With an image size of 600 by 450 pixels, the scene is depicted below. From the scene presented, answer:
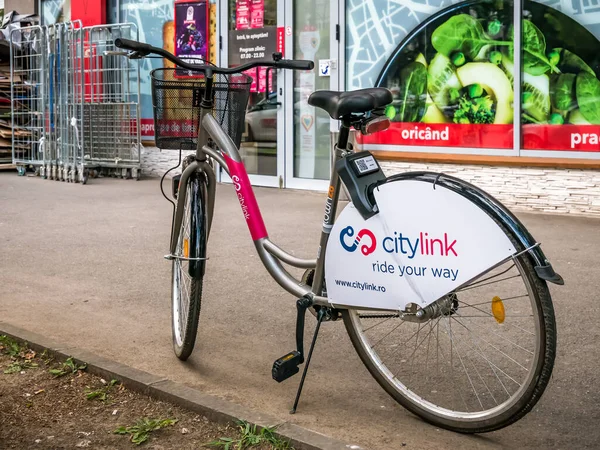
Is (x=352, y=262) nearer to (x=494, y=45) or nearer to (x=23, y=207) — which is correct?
(x=494, y=45)

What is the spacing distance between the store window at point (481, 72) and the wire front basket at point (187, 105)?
575 cm

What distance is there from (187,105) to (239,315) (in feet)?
5.50

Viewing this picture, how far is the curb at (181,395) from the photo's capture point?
3.50m

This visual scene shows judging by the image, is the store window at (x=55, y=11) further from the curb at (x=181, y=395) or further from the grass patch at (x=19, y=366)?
the grass patch at (x=19, y=366)

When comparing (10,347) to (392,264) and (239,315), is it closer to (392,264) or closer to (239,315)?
(239,315)

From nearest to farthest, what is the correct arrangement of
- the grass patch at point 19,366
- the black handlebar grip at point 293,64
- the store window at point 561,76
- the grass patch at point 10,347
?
the black handlebar grip at point 293,64 < the grass patch at point 19,366 < the grass patch at point 10,347 < the store window at point 561,76

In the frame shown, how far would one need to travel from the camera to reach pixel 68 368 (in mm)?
4531

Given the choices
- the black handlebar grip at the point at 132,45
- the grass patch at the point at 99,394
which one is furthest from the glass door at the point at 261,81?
the grass patch at the point at 99,394

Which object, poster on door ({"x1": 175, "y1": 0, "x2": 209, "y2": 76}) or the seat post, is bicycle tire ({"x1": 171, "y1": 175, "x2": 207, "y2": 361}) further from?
poster on door ({"x1": 175, "y1": 0, "x2": 209, "y2": 76})

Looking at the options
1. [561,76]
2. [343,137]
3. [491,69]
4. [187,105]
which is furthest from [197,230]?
[491,69]

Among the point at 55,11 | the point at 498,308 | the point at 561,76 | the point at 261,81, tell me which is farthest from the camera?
the point at 55,11

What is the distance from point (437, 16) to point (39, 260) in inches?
209

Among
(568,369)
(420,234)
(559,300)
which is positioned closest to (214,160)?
(420,234)

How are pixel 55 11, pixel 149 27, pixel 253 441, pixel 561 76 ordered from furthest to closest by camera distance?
1. pixel 55 11
2. pixel 149 27
3. pixel 561 76
4. pixel 253 441
